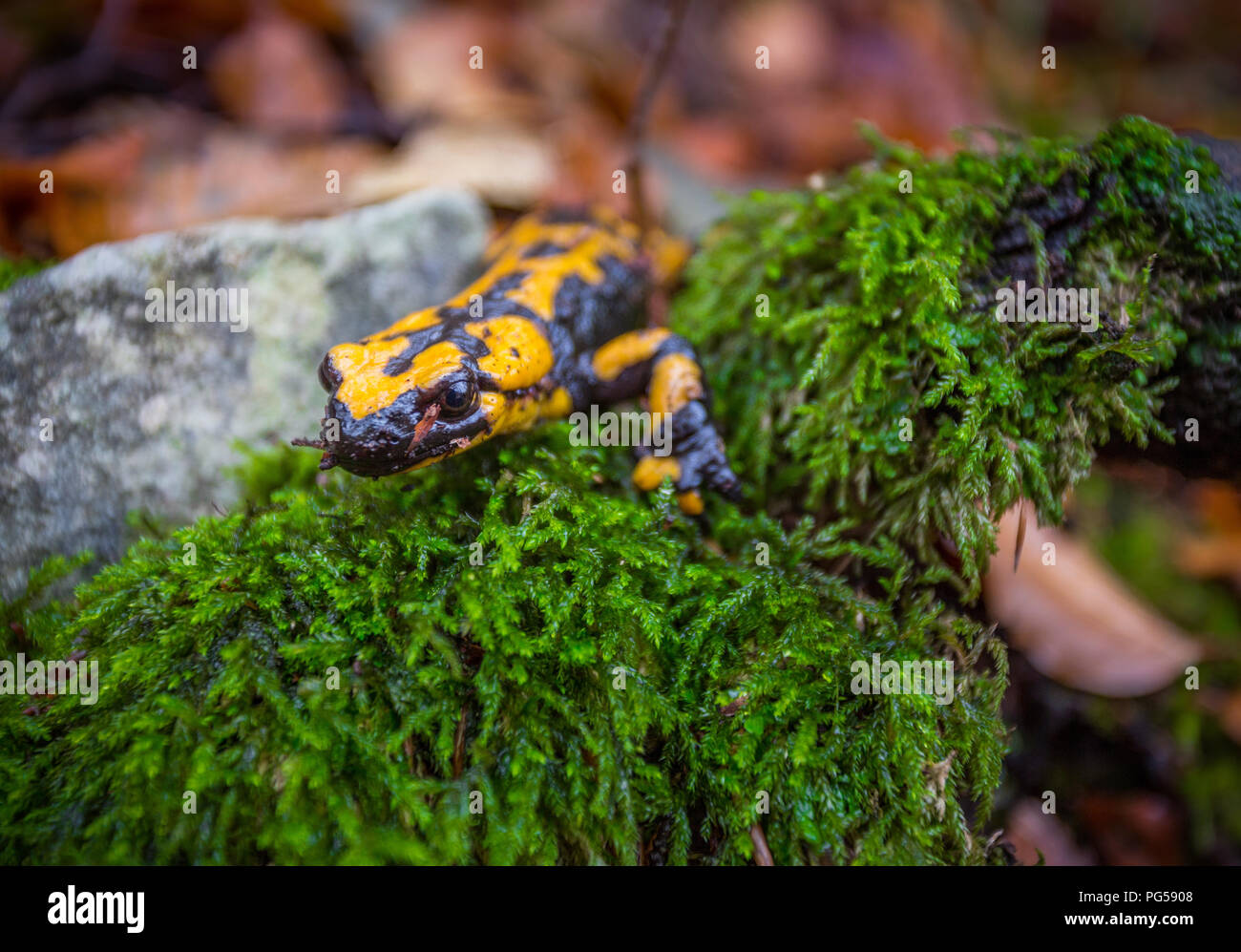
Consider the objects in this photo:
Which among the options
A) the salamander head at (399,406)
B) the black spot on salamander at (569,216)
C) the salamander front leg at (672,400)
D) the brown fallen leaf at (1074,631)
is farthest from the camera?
the black spot on salamander at (569,216)

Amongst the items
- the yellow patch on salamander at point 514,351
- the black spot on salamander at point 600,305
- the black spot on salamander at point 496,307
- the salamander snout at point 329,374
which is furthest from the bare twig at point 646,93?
the salamander snout at point 329,374

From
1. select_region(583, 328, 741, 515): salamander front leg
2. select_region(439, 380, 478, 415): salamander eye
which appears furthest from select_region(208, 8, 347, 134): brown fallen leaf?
select_region(439, 380, 478, 415): salamander eye

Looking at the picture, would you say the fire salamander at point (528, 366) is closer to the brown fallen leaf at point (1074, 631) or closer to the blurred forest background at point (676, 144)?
the blurred forest background at point (676, 144)

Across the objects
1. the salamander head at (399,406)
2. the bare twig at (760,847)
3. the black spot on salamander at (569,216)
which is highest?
the black spot on salamander at (569,216)

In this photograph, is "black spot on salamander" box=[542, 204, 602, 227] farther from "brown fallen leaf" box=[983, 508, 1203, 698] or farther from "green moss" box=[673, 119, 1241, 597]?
"brown fallen leaf" box=[983, 508, 1203, 698]

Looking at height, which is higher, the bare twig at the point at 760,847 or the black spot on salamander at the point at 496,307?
the black spot on salamander at the point at 496,307

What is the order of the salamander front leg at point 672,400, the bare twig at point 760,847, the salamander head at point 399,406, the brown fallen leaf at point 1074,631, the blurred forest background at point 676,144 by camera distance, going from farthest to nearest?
the blurred forest background at point 676,144 < the brown fallen leaf at point 1074,631 < the salamander front leg at point 672,400 < the salamander head at point 399,406 < the bare twig at point 760,847

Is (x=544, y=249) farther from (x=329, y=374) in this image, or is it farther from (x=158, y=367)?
(x=158, y=367)
